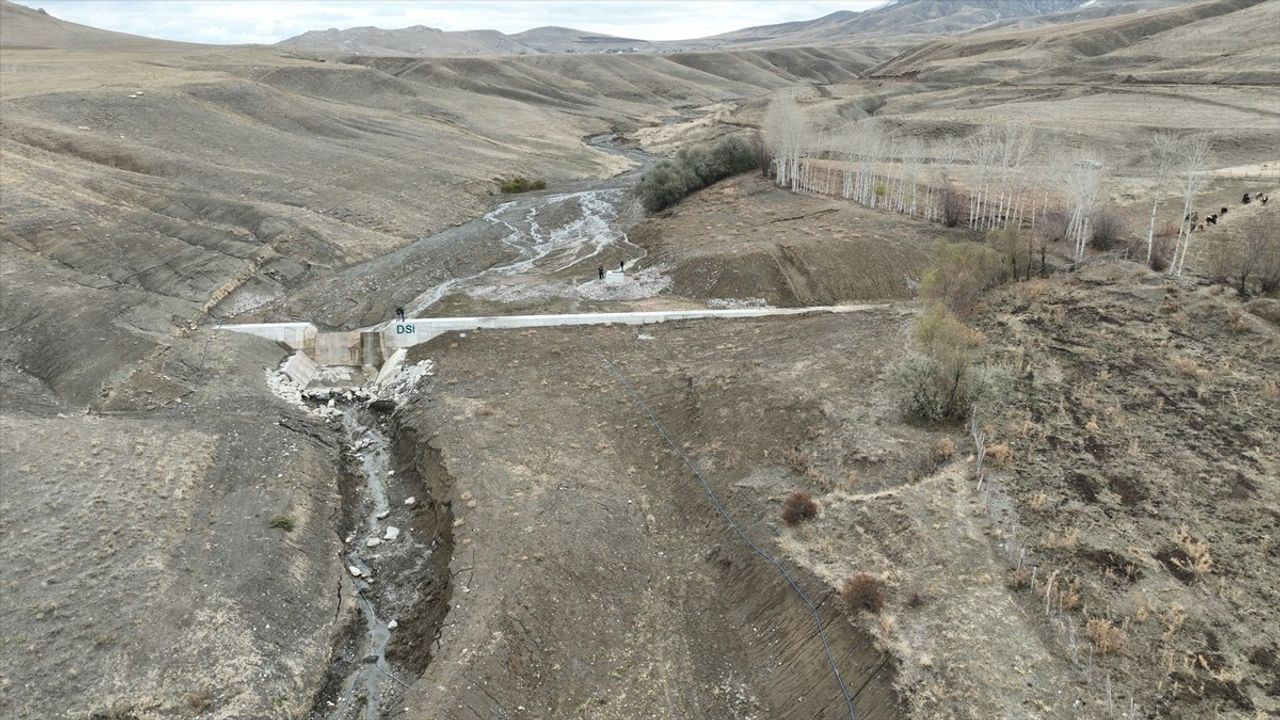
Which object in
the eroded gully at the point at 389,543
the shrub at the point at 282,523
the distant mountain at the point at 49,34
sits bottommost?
the eroded gully at the point at 389,543

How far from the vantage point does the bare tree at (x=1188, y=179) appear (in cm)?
3353

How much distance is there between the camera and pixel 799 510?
66.9ft

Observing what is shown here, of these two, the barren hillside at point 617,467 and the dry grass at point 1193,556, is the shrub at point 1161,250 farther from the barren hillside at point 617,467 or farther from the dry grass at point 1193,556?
the dry grass at point 1193,556

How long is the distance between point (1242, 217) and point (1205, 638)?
3376 cm

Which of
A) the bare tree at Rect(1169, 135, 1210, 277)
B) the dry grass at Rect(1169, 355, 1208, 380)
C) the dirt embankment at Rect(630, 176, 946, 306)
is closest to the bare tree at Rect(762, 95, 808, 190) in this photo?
the dirt embankment at Rect(630, 176, 946, 306)

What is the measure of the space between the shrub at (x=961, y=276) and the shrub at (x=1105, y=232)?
26.9ft

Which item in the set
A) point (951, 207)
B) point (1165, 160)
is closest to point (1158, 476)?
point (951, 207)

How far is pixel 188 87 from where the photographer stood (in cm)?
7288

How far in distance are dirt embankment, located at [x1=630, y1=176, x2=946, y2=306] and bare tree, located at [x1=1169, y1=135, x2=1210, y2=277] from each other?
37.8ft

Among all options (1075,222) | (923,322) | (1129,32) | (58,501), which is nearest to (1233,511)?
(923,322)

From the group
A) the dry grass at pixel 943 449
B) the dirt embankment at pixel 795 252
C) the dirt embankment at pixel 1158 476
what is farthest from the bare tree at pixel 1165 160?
the dry grass at pixel 943 449

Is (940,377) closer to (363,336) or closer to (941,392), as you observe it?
(941,392)

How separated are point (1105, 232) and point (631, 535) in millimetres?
33241

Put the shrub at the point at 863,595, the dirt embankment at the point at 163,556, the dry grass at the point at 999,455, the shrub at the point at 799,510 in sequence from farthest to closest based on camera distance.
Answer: the dry grass at the point at 999,455 < the shrub at the point at 799,510 < the shrub at the point at 863,595 < the dirt embankment at the point at 163,556
